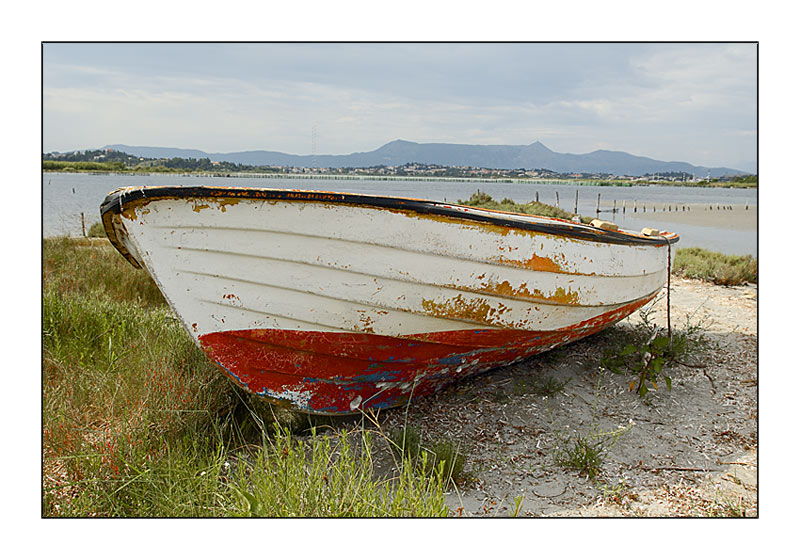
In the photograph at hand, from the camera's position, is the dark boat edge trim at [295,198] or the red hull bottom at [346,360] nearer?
the dark boat edge trim at [295,198]

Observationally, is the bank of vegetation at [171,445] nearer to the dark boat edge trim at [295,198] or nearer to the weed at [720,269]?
the dark boat edge trim at [295,198]

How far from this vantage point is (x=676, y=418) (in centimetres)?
348

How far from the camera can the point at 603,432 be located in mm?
3295

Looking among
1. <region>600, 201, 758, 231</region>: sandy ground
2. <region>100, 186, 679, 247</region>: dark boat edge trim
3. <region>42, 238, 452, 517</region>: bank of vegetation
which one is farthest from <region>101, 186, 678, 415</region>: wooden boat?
<region>600, 201, 758, 231</region>: sandy ground

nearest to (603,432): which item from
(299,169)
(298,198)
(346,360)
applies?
(346,360)

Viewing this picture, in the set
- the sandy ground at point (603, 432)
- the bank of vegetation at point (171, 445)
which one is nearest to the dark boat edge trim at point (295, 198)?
the bank of vegetation at point (171, 445)

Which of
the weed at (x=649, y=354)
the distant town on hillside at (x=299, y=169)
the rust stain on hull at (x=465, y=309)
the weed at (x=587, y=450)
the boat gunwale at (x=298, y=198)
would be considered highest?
the distant town on hillside at (x=299, y=169)

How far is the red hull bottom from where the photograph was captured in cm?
267

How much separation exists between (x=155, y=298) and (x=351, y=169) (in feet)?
7.93

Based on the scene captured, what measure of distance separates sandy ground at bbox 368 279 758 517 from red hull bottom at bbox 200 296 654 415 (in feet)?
1.25

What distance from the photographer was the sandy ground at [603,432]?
269 cm

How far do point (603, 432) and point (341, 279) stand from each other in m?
1.87

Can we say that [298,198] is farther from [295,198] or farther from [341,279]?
A: [341,279]

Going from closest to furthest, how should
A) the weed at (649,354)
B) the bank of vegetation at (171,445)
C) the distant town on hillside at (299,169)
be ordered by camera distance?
the bank of vegetation at (171,445)
the weed at (649,354)
the distant town on hillside at (299,169)
